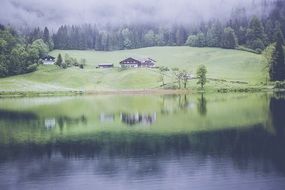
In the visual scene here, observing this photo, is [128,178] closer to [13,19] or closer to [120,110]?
[120,110]

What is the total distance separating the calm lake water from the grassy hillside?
5677 centimetres

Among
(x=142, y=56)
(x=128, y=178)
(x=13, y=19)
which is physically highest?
(x=13, y=19)

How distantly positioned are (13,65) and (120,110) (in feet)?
222

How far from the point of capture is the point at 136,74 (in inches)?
5162

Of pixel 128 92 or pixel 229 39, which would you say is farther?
pixel 229 39

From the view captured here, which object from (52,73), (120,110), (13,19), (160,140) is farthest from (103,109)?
(13,19)

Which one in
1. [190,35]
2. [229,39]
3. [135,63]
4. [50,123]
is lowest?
[50,123]

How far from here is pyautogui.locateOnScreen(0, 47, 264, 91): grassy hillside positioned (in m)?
122

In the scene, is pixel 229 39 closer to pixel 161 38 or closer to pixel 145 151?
pixel 161 38

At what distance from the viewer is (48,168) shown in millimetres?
35250

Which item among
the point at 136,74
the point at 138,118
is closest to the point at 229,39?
the point at 136,74

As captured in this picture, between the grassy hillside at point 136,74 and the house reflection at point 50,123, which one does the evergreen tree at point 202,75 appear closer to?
the grassy hillside at point 136,74

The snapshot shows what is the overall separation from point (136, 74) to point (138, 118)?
2710 inches

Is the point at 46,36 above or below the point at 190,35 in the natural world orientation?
below
